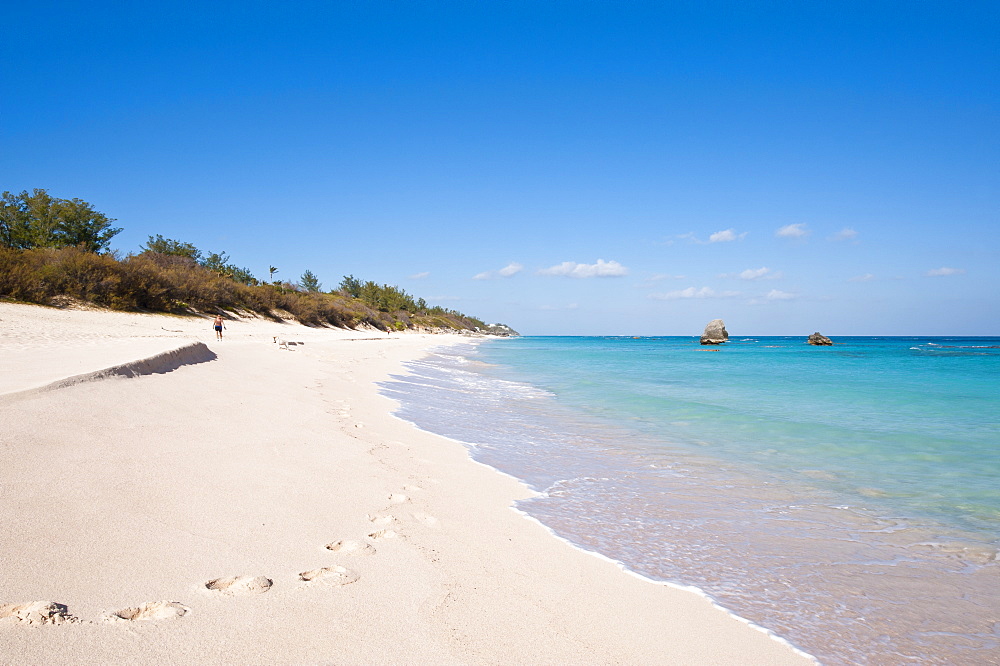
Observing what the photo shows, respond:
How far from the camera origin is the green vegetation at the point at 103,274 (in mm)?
20875

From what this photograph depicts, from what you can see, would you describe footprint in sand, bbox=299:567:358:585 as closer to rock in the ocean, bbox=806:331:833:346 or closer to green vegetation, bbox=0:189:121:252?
green vegetation, bbox=0:189:121:252

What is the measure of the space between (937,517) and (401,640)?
4923mm

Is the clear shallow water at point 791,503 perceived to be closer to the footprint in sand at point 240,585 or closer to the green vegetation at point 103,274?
the footprint in sand at point 240,585

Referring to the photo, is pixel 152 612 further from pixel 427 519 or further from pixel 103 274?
pixel 103 274

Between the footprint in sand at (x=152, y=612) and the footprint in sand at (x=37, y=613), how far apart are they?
0.13 meters

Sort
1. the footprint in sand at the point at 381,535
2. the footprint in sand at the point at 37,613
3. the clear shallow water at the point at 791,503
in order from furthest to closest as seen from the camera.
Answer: the footprint in sand at the point at 381,535
the clear shallow water at the point at 791,503
the footprint in sand at the point at 37,613

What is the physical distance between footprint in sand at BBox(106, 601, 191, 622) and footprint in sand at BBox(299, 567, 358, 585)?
1.76 ft

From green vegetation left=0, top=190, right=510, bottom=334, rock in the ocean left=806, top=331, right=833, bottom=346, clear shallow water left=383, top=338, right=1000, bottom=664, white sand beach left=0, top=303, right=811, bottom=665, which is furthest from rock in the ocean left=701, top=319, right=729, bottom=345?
white sand beach left=0, top=303, right=811, bottom=665

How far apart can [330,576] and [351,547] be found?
38 cm

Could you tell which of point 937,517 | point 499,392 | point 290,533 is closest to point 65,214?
point 499,392

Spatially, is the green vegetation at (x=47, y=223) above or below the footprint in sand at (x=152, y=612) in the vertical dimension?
above

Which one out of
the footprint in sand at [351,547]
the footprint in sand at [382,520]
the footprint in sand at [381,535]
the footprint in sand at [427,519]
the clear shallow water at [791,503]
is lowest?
the clear shallow water at [791,503]

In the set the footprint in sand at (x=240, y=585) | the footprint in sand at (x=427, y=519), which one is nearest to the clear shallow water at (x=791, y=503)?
the footprint in sand at (x=427, y=519)

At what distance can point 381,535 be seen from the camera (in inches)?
122
